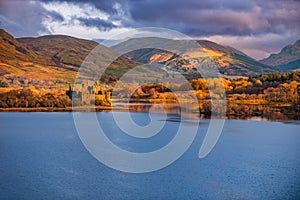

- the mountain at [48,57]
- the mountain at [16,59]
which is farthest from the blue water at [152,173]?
the mountain at [16,59]

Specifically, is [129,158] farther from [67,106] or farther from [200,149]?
[67,106]

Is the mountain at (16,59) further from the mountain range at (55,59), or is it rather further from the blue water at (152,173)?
the blue water at (152,173)

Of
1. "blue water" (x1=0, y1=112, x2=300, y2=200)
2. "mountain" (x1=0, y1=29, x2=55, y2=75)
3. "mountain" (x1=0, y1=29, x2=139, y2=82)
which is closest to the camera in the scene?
"blue water" (x1=0, y1=112, x2=300, y2=200)

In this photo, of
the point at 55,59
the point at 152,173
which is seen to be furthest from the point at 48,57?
the point at 152,173

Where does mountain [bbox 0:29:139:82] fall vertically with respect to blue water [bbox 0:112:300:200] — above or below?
above

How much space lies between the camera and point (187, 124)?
33438mm

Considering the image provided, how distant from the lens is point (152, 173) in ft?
53.7

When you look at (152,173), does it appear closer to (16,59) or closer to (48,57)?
(16,59)

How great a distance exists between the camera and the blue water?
13273 mm

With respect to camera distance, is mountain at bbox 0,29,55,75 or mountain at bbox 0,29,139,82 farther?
mountain at bbox 0,29,139,82

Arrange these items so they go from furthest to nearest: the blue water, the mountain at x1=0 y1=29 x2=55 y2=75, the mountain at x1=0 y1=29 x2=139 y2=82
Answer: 1. the mountain at x1=0 y1=29 x2=139 y2=82
2. the mountain at x1=0 y1=29 x2=55 y2=75
3. the blue water

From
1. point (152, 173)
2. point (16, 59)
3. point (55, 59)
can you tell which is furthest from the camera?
point (55, 59)

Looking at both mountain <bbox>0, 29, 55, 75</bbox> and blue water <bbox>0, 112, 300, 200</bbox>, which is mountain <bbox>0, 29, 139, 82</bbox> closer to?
mountain <bbox>0, 29, 55, 75</bbox>

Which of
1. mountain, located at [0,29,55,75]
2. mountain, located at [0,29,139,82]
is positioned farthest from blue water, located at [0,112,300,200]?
mountain, located at [0,29,55,75]
